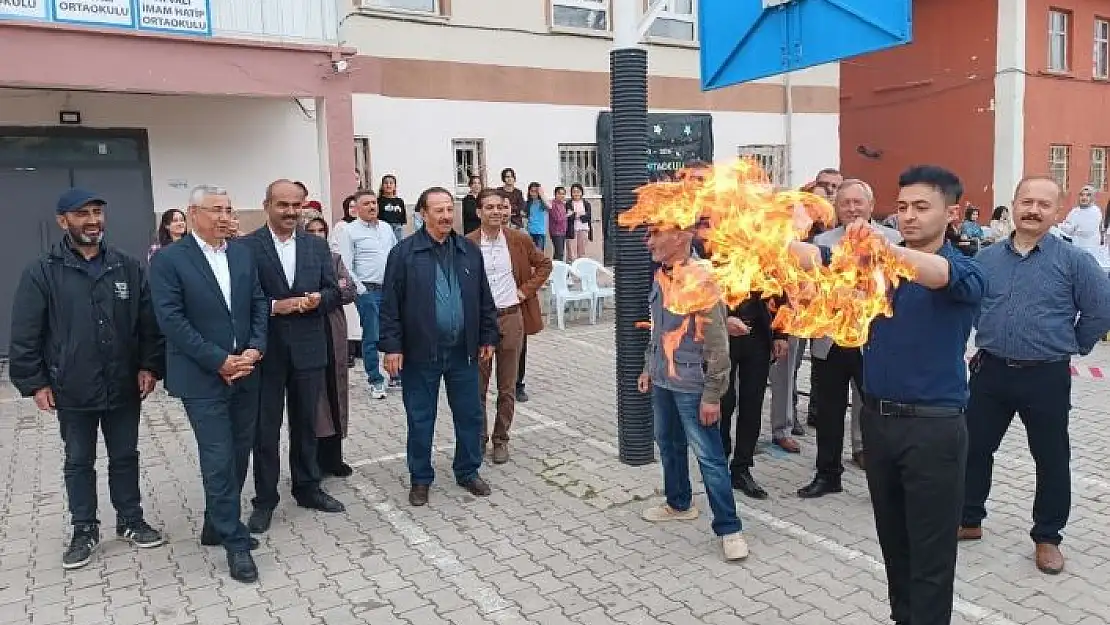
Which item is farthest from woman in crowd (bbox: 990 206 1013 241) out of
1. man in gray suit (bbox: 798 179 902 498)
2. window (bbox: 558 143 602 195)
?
man in gray suit (bbox: 798 179 902 498)

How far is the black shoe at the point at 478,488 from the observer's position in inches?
223

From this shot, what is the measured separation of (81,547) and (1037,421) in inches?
210

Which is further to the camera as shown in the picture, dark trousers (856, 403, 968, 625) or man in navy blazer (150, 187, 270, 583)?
man in navy blazer (150, 187, 270, 583)

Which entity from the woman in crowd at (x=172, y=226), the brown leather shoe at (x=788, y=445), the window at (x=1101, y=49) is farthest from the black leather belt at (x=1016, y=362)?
the window at (x=1101, y=49)

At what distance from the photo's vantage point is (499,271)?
21.0 ft

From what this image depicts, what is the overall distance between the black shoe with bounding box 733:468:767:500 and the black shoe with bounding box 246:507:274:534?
10.0ft

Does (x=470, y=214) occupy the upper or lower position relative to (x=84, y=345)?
upper

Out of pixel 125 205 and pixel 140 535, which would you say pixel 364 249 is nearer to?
pixel 140 535

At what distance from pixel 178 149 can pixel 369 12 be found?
3.54 meters

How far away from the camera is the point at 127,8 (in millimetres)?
9391

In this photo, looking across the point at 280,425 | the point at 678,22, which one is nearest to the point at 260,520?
the point at 280,425

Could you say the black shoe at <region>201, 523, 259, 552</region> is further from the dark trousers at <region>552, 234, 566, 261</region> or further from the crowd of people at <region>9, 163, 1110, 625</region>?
the dark trousers at <region>552, 234, 566, 261</region>

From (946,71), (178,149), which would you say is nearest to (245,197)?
(178,149)

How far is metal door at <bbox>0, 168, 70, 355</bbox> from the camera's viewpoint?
10320 millimetres
